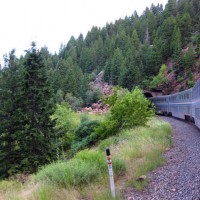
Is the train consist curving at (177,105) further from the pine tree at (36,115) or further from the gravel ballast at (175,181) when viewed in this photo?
the pine tree at (36,115)

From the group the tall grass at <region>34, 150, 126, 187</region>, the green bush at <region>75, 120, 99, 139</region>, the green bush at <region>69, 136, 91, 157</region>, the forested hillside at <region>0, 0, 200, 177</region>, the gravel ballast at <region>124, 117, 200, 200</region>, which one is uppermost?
the forested hillside at <region>0, 0, 200, 177</region>

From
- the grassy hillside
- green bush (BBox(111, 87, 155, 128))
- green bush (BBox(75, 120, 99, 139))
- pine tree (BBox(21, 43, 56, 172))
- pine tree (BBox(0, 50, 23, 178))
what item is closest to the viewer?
the grassy hillside

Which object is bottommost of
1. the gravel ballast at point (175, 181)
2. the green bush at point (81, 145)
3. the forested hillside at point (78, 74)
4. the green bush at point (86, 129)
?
the green bush at point (81, 145)

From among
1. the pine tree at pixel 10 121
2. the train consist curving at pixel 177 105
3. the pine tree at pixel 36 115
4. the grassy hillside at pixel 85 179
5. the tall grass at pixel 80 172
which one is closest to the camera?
the grassy hillside at pixel 85 179

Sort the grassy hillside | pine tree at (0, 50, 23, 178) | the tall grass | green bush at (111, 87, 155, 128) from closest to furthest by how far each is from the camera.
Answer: the grassy hillside < the tall grass < green bush at (111, 87, 155, 128) < pine tree at (0, 50, 23, 178)

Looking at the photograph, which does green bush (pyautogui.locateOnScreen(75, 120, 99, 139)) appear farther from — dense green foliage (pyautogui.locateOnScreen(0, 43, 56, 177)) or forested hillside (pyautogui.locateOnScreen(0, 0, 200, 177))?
dense green foliage (pyautogui.locateOnScreen(0, 43, 56, 177))

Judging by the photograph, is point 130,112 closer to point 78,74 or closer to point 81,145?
point 81,145

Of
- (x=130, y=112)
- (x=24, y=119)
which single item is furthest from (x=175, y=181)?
(x=24, y=119)

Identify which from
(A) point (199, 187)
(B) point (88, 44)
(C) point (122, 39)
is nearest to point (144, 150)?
(A) point (199, 187)

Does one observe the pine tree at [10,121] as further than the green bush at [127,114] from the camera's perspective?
Yes

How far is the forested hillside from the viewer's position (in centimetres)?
1892

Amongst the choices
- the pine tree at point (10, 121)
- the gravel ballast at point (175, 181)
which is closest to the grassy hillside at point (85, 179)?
the gravel ballast at point (175, 181)

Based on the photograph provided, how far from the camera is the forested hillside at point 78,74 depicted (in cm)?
1892

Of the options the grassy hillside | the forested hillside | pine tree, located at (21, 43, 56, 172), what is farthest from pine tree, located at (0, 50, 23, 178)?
the grassy hillside
